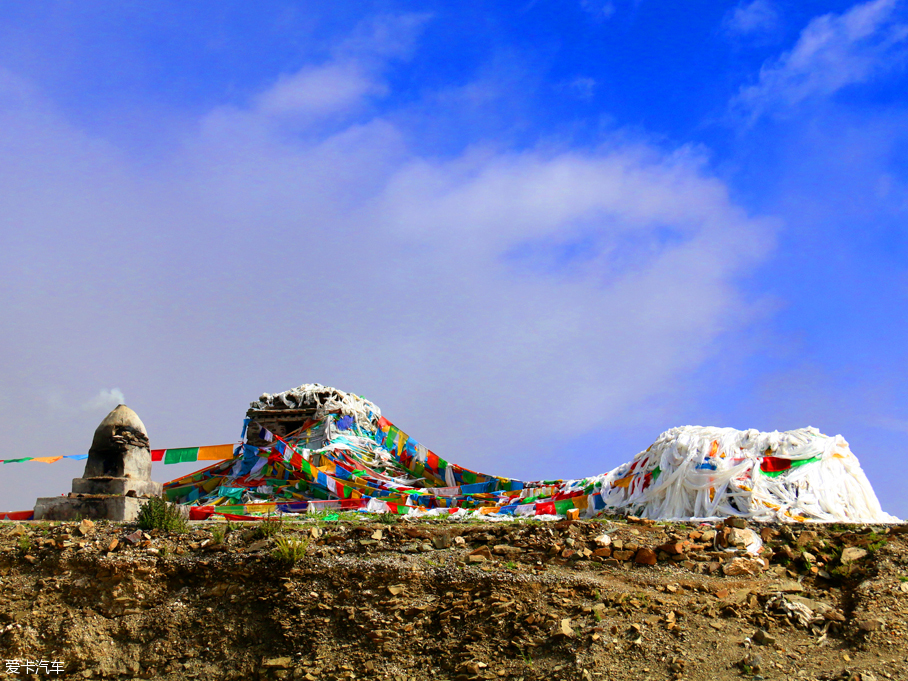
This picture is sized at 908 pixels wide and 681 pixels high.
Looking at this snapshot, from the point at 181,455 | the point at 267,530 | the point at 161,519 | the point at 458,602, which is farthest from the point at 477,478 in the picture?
the point at 458,602

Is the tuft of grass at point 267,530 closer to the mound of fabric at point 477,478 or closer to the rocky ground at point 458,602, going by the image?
the rocky ground at point 458,602

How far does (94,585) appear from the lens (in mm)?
7746

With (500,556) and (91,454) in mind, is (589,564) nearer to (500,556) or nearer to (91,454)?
(500,556)

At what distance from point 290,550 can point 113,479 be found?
3978mm

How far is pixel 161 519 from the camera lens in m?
8.34

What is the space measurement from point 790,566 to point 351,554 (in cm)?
424

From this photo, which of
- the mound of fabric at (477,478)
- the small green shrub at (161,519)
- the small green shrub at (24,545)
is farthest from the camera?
the mound of fabric at (477,478)

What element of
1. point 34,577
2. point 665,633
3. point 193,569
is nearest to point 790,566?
point 665,633

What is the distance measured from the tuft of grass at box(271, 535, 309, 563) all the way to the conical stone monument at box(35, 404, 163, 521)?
343cm

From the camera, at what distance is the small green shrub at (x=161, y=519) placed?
827 centimetres

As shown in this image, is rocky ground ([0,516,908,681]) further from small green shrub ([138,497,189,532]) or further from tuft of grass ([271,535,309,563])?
small green shrub ([138,497,189,532])

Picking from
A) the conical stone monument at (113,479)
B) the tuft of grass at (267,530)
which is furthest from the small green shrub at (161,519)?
the conical stone monument at (113,479)

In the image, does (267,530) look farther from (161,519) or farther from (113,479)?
(113,479)

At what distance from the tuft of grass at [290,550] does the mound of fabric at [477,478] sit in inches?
92.7
